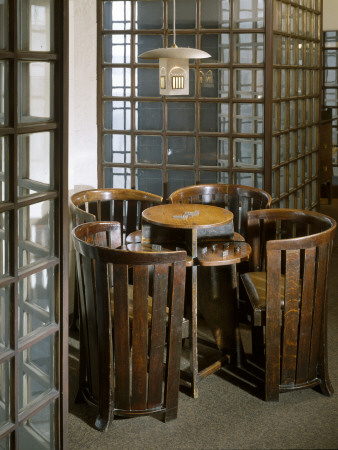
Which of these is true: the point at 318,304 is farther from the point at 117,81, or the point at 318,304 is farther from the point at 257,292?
the point at 117,81

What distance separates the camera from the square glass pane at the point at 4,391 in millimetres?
2412

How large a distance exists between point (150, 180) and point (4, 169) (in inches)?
111

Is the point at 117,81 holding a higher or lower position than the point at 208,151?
higher

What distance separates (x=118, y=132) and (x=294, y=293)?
215 centimetres

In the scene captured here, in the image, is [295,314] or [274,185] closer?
[295,314]

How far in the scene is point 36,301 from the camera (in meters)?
2.56

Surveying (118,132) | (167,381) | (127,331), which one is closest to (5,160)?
(127,331)

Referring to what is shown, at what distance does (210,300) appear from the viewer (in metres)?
3.96

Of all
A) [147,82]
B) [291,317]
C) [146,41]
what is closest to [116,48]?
[146,41]

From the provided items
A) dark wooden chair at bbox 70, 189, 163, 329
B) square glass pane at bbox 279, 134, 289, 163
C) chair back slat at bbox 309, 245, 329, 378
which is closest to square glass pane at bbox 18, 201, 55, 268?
chair back slat at bbox 309, 245, 329, 378

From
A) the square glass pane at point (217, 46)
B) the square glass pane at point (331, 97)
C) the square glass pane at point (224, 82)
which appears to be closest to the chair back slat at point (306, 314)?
the square glass pane at point (224, 82)

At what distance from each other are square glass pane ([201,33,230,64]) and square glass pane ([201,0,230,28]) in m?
0.07

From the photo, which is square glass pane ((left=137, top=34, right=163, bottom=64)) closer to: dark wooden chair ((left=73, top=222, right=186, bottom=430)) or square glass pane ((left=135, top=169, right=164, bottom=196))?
square glass pane ((left=135, top=169, right=164, bottom=196))

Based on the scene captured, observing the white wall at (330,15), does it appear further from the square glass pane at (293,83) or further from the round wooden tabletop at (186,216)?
the round wooden tabletop at (186,216)
